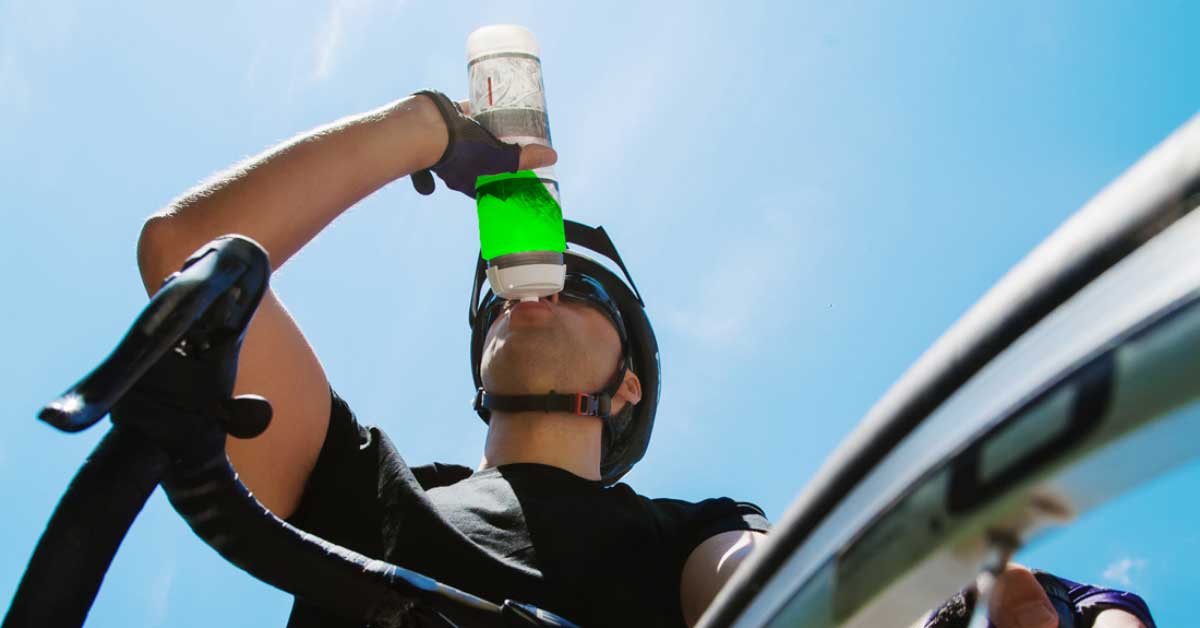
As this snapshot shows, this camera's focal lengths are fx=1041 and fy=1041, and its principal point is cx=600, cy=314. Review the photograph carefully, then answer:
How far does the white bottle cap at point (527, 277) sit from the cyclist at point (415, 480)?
1.55 feet

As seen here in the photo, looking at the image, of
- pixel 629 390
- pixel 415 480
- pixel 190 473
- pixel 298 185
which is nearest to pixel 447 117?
pixel 298 185

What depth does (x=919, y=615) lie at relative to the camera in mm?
699

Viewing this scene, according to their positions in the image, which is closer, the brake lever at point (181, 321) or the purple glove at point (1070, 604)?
the purple glove at point (1070, 604)

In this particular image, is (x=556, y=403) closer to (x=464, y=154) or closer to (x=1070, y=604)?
(x=464, y=154)

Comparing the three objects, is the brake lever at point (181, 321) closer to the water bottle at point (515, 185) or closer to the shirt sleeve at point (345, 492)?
the shirt sleeve at point (345, 492)

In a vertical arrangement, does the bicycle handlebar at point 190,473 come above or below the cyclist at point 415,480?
below

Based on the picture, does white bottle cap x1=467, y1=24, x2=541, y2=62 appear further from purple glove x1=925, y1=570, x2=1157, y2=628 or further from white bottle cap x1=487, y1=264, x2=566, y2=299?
purple glove x1=925, y1=570, x2=1157, y2=628

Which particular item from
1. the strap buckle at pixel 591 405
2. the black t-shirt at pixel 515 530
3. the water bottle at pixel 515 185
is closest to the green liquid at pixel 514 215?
the water bottle at pixel 515 185

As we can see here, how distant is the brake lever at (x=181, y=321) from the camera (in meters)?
1.05

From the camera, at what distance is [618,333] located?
4129 mm

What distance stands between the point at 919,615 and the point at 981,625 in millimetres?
179

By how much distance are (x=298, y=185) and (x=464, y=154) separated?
2.13 feet

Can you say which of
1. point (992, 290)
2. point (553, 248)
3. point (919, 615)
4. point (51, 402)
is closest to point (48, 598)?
point (51, 402)

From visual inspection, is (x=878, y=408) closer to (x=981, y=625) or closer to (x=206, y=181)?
(x=981, y=625)
